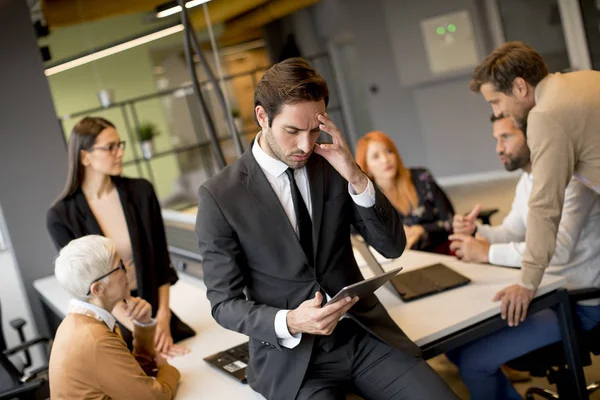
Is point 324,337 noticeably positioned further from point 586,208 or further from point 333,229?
point 586,208

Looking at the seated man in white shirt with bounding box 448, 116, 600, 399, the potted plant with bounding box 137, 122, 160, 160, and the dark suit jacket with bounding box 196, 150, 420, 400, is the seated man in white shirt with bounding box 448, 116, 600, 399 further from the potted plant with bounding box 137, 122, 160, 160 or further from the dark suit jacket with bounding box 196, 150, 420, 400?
the potted plant with bounding box 137, 122, 160, 160

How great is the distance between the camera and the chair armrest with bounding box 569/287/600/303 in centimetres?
271

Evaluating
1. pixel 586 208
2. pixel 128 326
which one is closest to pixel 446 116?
pixel 586 208

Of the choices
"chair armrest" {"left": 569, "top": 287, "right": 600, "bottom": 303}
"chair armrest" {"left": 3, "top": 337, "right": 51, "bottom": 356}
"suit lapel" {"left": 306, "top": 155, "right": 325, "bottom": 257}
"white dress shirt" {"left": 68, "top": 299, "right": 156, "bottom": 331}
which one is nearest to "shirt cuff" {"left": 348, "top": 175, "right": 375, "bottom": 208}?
"suit lapel" {"left": 306, "top": 155, "right": 325, "bottom": 257}

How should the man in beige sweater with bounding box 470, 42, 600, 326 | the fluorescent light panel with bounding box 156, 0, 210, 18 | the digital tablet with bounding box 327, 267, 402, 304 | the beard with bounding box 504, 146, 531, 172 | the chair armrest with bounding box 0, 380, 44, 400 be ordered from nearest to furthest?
the digital tablet with bounding box 327, 267, 402, 304, the man in beige sweater with bounding box 470, 42, 600, 326, the chair armrest with bounding box 0, 380, 44, 400, the beard with bounding box 504, 146, 531, 172, the fluorescent light panel with bounding box 156, 0, 210, 18

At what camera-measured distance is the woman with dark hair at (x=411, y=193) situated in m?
4.26

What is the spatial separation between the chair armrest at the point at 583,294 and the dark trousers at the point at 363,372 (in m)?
0.75

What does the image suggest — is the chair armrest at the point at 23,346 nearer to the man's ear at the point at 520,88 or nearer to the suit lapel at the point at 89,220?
the suit lapel at the point at 89,220

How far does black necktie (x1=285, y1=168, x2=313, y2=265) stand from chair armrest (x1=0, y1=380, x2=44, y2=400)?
1427 mm

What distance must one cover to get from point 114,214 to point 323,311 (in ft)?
4.77

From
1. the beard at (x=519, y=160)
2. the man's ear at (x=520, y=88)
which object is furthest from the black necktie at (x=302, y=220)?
the beard at (x=519, y=160)

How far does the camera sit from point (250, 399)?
2311mm

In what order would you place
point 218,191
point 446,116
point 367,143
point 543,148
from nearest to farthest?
1. point 218,191
2. point 543,148
3. point 367,143
4. point 446,116

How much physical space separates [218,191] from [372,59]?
4942 mm
